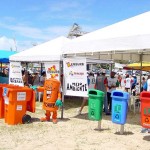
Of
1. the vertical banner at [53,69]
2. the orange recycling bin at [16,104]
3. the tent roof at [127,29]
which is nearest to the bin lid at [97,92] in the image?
the tent roof at [127,29]

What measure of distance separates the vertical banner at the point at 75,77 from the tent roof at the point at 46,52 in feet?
10.9

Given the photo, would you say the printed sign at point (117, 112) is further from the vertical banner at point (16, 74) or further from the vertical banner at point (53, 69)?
the vertical banner at point (16, 74)

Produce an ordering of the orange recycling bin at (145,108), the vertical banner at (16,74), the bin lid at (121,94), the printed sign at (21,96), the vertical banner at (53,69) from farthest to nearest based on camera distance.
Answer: the vertical banner at (16,74) < the vertical banner at (53,69) < the printed sign at (21,96) < the bin lid at (121,94) < the orange recycling bin at (145,108)

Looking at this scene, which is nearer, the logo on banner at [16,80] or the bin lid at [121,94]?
the bin lid at [121,94]

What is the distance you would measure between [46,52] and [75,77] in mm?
4719

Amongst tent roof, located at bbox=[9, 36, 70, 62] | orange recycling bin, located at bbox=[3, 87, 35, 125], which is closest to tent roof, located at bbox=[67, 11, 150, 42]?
orange recycling bin, located at bbox=[3, 87, 35, 125]

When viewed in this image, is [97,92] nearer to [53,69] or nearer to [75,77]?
[75,77]

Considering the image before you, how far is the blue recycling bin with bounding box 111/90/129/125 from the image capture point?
23.0ft

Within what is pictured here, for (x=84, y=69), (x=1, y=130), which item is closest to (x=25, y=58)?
(x=84, y=69)

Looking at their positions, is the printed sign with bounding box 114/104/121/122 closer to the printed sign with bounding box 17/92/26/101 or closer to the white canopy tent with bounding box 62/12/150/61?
the white canopy tent with bounding box 62/12/150/61

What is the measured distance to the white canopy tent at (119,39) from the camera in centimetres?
792

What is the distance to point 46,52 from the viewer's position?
44.5ft

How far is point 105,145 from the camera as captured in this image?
6441mm

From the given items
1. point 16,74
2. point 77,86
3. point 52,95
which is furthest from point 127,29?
point 16,74
